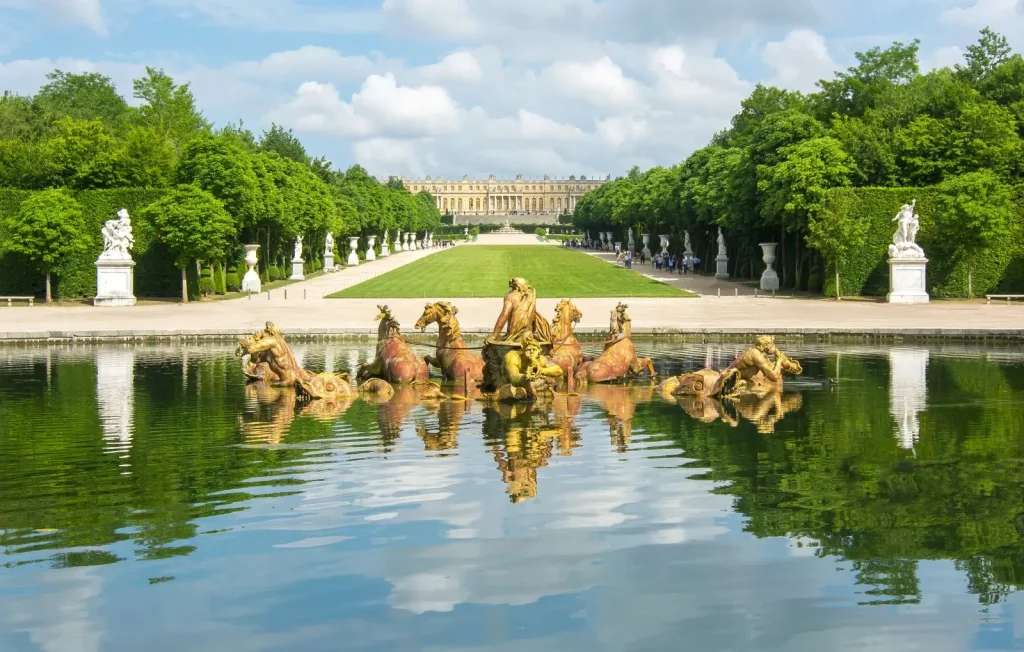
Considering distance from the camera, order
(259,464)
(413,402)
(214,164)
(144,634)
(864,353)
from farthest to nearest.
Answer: (214,164) → (864,353) → (413,402) → (259,464) → (144,634)

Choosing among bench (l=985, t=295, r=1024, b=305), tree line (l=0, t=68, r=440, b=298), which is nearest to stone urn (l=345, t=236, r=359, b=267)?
tree line (l=0, t=68, r=440, b=298)

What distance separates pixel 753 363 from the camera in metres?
18.8

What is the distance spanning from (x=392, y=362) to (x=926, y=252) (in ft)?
93.6

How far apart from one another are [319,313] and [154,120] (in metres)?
66.7

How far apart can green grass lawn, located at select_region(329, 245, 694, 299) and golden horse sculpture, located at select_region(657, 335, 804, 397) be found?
956 inches

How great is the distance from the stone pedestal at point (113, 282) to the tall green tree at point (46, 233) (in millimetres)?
1665

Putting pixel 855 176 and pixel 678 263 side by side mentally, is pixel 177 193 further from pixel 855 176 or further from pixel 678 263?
pixel 678 263

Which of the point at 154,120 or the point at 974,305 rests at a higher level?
the point at 154,120

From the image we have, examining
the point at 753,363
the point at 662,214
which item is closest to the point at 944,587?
the point at 753,363

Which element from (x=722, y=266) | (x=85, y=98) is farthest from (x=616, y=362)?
(x=85, y=98)

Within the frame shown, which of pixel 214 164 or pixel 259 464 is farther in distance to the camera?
pixel 214 164

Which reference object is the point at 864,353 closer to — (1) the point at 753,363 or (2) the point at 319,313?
(1) the point at 753,363

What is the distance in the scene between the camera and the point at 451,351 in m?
19.8

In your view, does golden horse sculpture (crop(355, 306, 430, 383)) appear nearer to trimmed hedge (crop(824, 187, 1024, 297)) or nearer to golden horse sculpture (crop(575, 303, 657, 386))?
golden horse sculpture (crop(575, 303, 657, 386))
